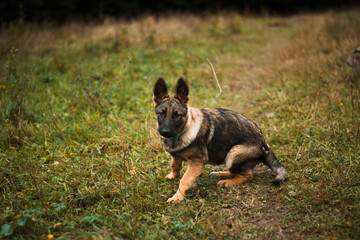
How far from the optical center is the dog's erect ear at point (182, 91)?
3.57 meters

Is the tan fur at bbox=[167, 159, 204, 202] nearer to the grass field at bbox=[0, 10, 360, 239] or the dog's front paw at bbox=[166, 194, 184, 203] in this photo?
the dog's front paw at bbox=[166, 194, 184, 203]

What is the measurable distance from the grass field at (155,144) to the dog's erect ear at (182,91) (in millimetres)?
1238

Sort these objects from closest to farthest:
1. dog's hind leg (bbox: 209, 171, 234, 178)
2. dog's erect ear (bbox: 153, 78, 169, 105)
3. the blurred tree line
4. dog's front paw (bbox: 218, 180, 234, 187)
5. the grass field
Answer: the grass field
dog's erect ear (bbox: 153, 78, 169, 105)
dog's front paw (bbox: 218, 180, 234, 187)
dog's hind leg (bbox: 209, 171, 234, 178)
the blurred tree line

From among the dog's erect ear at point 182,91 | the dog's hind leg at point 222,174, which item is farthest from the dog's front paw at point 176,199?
the dog's erect ear at point 182,91

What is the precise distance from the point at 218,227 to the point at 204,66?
6.24 meters

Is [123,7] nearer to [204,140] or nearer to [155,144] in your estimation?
[155,144]

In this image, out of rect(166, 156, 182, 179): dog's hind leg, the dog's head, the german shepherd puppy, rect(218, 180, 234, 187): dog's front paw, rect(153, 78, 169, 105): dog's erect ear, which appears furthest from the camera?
rect(166, 156, 182, 179): dog's hind leg

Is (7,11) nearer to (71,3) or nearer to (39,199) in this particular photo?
(71,3)

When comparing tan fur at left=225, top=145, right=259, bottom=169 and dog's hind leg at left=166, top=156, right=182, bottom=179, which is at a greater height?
tan fur at left=225, top=145, right=259, bottom=169

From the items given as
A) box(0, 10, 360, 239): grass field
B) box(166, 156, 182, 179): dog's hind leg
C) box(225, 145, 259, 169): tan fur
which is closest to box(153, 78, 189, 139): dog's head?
box(166, 156, 182, 179): dog's hind leg

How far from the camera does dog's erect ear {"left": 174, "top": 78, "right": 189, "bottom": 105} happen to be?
11.7 feet

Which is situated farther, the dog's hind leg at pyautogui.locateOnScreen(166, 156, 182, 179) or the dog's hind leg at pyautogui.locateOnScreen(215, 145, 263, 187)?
the dog's hind leg at pyautogui.locateOnScreen(166, 156, 182, 179)

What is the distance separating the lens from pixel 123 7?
1742 centimetres

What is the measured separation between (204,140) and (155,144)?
132cm
